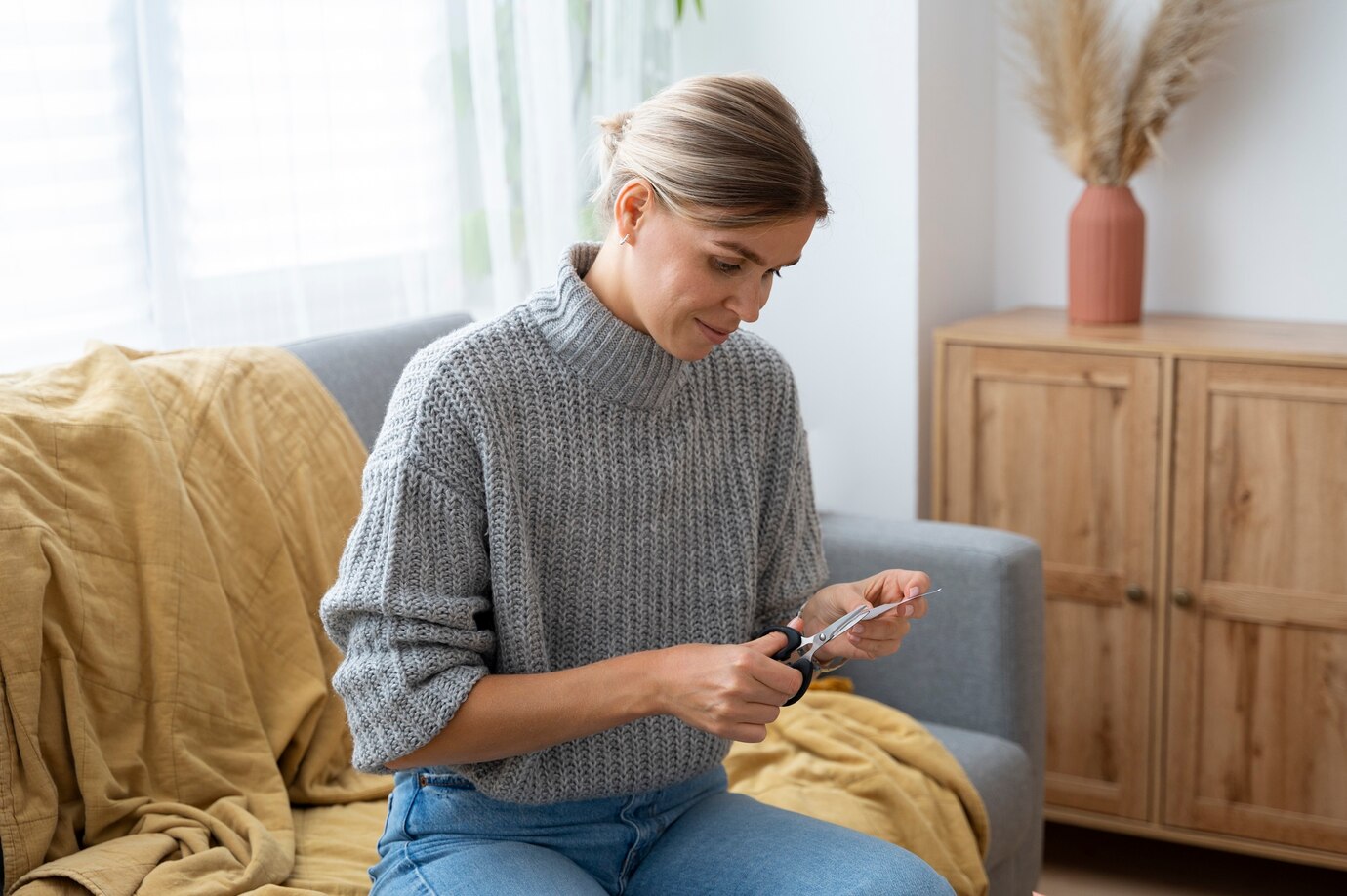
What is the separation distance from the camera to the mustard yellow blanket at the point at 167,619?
140 cm

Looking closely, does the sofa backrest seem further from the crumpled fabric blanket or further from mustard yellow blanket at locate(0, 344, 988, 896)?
the crumpled fabric blanket

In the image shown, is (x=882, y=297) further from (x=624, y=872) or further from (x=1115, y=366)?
(x=624, y=872)

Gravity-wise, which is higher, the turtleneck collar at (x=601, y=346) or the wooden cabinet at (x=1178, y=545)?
the turtleneck collar at (x=601, y=346)

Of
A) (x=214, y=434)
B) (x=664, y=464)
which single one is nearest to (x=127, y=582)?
(x=214, y=434)

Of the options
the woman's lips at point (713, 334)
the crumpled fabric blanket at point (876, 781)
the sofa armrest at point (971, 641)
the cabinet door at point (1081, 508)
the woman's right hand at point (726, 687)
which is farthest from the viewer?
the cabinet door at point (1081, 508)

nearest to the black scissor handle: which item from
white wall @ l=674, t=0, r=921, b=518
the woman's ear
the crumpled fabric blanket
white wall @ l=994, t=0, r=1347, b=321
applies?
the woman's ear

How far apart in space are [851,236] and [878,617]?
146cm

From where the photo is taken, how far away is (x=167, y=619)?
154 centimetres

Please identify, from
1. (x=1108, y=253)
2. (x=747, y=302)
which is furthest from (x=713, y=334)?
(x=1108, y=253)

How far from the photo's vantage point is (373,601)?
119cm

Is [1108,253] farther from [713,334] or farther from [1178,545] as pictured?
[713,334]

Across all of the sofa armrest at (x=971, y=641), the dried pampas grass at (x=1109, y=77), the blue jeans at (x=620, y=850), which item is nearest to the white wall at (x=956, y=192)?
the dried pampas grass at (x=1109, y=77)

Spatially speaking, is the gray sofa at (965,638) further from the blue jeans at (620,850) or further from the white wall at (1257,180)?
the white wall at (1257,180)

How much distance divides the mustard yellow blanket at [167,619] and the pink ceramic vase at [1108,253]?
1.39m
